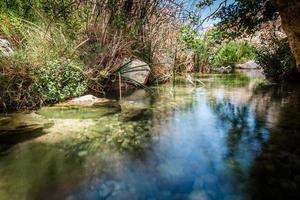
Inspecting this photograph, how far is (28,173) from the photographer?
3.21 metres

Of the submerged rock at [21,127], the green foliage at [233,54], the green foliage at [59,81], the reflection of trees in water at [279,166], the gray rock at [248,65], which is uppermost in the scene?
the green foliage at [233,54]

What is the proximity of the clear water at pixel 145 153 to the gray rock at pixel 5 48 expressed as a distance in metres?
1.43

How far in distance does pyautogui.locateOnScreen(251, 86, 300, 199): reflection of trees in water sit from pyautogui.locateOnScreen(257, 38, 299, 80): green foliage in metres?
6.03

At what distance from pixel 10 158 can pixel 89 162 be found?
906 millimetres

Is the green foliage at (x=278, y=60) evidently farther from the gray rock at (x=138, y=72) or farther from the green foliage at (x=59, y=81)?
the green foliage at (x=59, y=81)

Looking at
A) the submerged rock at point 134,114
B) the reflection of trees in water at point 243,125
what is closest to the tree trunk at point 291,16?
the reflection of trees in water at point 243,125

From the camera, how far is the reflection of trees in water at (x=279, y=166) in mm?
2734

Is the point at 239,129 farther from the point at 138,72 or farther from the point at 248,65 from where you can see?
the point at 248,65

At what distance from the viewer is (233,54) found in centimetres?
2261

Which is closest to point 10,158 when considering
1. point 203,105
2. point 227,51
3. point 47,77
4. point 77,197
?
point 77,197

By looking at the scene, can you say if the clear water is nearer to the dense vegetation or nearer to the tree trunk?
the dense vegetation

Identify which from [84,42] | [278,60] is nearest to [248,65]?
[278,60]

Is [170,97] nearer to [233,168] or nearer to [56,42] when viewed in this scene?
[56,42]

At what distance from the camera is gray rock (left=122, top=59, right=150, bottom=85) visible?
978cm
